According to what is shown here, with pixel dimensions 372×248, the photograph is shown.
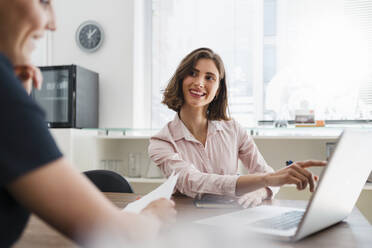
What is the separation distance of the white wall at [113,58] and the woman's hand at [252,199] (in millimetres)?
2419

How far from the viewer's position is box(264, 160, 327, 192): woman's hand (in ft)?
3.48

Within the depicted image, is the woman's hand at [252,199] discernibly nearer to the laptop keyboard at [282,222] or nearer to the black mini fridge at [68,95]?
the laptop keyboard at [282,222]

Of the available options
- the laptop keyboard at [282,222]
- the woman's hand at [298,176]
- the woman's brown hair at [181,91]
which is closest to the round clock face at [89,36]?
the woman's brown hair at [181,91]

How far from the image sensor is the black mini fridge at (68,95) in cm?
331

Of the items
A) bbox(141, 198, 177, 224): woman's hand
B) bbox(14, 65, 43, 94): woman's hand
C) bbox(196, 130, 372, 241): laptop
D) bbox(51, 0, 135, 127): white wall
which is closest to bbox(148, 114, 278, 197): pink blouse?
bbox(196, 130, 372, 241): laptop

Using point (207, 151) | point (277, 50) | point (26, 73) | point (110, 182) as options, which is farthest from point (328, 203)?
point (277, 50)

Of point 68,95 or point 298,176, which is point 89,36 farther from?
point 298,176

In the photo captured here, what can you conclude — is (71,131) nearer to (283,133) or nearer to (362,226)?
(283,133)

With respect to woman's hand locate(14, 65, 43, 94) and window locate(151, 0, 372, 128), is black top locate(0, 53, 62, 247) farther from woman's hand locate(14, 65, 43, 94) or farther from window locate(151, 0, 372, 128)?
window locate(151, 0, 372, 128)

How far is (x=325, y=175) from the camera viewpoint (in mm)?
757

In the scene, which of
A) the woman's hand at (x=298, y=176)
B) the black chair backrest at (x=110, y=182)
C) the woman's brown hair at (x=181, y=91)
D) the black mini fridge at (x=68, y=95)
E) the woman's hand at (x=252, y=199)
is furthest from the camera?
the black mini fridge at (x=68, y=95)

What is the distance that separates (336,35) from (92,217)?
11.3ft

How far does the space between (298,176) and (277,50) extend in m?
2.63

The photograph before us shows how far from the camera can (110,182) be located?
6.16 feet
